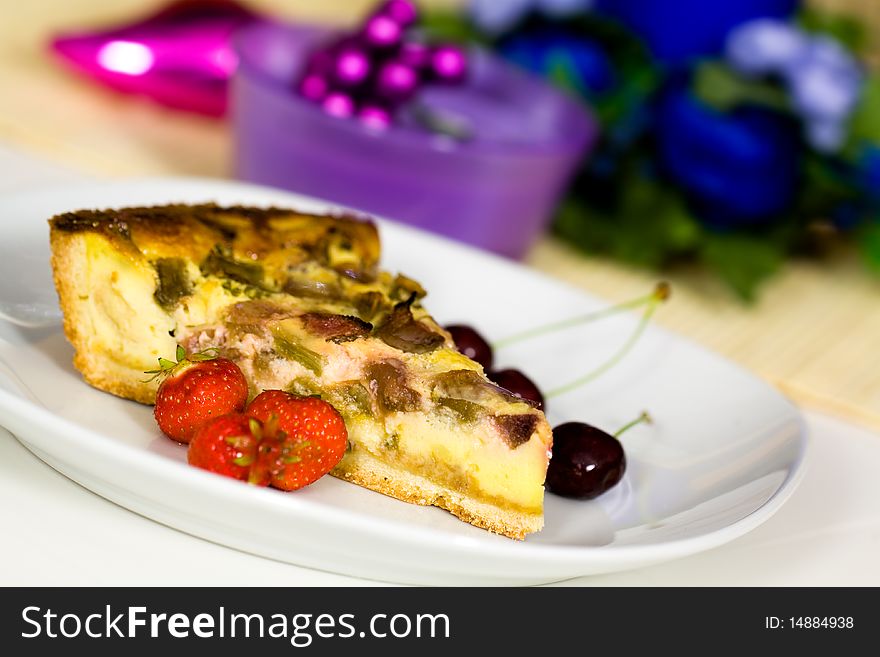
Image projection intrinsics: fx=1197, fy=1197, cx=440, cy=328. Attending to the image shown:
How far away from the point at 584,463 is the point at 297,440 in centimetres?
44

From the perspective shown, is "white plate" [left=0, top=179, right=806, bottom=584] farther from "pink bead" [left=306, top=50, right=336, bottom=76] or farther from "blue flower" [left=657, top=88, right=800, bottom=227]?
"blue flower" [left=657, top=88, right=800, bottom=227]

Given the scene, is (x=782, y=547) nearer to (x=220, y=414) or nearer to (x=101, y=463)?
(x=220, y=414)

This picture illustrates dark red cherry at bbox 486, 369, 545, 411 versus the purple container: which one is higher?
the purple container

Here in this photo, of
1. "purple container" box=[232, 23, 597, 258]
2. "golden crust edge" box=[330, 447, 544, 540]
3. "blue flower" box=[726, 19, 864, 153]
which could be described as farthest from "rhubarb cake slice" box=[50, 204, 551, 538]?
"blue flower" box=[726, 19, 864, 153]

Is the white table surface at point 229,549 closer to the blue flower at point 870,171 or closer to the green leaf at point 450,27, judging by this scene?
the blue flower at point 870,171

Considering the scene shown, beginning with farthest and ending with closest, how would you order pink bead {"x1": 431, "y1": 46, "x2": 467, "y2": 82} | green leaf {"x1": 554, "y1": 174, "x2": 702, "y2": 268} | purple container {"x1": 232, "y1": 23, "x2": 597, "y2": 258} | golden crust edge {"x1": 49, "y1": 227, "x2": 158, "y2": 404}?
green leaf {"x1": 554, "y1": 174, "x2": 702, "y2": 268} < pink bead {"x1": 431, "y1": 46, "x2": 467, "y2": 82} < purple container {"x1": 232, "y1": 23, "x2": 597, "y2": 258} < golden crust edge {"x1": 49, "y1": 227, "x2": 158, "y2": 404}

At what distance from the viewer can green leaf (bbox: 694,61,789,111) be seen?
2777mm

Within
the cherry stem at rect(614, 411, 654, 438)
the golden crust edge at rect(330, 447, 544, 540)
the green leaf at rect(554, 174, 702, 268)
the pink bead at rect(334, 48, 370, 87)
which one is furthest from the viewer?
the green leaf at rect(554, 174, 702, 268)

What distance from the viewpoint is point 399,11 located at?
275cm

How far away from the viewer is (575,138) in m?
2.69

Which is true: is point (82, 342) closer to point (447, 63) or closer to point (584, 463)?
point (584, 463)

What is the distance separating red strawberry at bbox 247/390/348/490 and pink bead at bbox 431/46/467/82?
1.33 m

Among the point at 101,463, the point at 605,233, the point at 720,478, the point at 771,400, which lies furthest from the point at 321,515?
the point at 605,233
